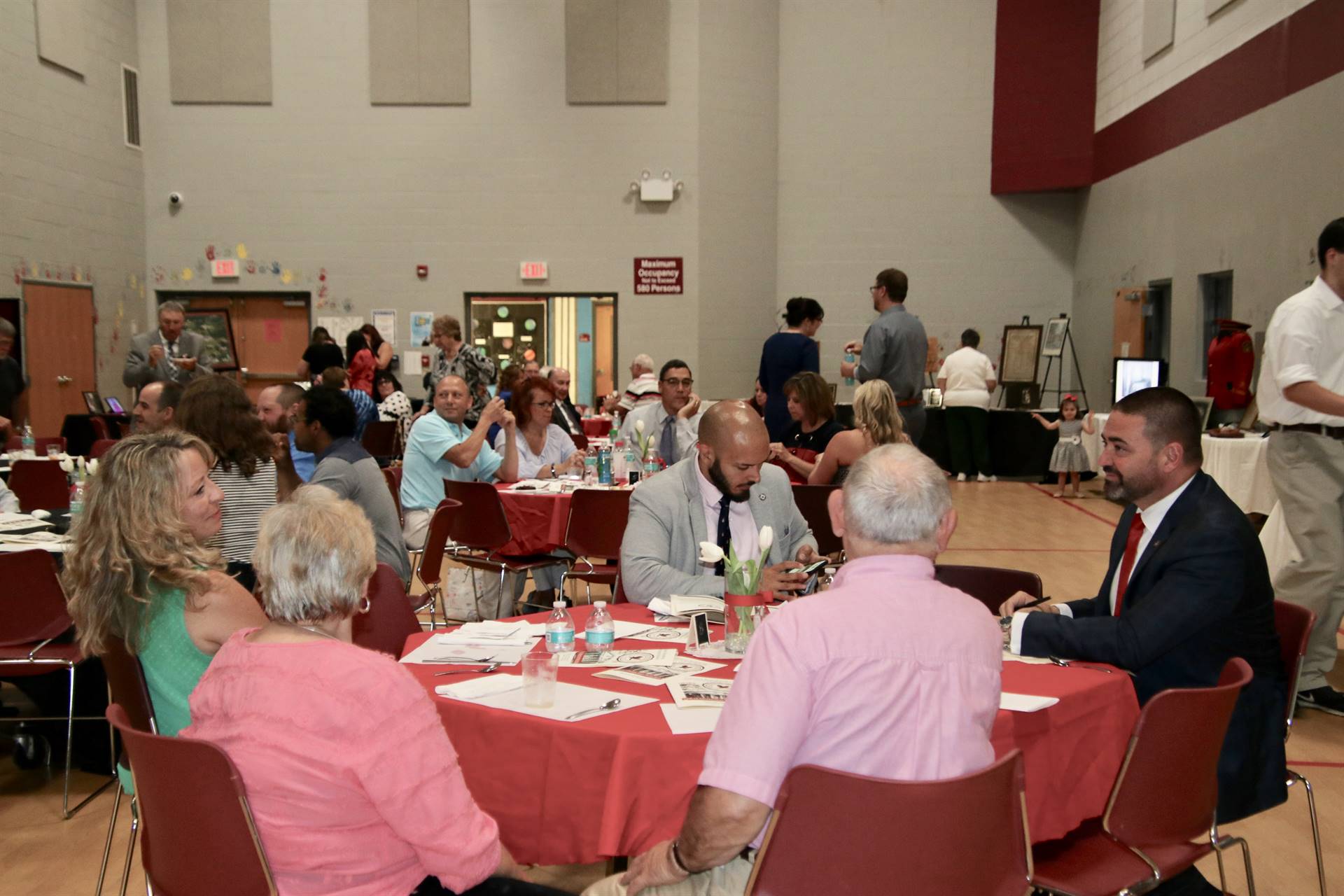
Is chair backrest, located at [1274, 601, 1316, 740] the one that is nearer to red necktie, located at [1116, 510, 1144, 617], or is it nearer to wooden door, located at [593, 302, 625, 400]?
red necktie, located at [1116, 510, 1144, 617]

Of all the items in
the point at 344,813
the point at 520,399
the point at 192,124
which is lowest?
the point at 344,813

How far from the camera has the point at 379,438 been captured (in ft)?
30.6

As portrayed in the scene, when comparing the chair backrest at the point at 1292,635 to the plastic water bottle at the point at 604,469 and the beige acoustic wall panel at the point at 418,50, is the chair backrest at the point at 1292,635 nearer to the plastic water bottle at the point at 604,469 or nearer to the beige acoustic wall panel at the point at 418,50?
the plastic water bottle at the point at 604,469

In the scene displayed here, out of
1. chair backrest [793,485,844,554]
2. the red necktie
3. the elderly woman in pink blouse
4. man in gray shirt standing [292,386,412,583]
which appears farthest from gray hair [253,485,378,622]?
chair backrest [793,485,844,554]

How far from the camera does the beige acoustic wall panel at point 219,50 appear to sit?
1209 cm

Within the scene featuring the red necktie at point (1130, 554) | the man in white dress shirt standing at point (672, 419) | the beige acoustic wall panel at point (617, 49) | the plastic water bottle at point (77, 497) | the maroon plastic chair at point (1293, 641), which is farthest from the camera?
the beige acoustic wall panel at point (617, 49)

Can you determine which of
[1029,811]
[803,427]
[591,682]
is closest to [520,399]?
[803,427]

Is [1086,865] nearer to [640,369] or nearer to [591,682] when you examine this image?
[591,682]

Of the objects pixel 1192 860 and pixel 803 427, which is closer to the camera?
pixel 1192 860

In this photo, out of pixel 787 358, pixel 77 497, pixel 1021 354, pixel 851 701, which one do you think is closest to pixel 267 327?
pixel 787 358

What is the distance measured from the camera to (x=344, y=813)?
68.6 inches

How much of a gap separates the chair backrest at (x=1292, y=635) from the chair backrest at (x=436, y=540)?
129 inches

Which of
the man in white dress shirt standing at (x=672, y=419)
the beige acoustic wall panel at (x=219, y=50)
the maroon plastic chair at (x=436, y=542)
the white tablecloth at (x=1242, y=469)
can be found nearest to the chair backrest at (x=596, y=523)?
the maroon plastic chair at (x=436, y=542)

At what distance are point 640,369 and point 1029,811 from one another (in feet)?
28.4
